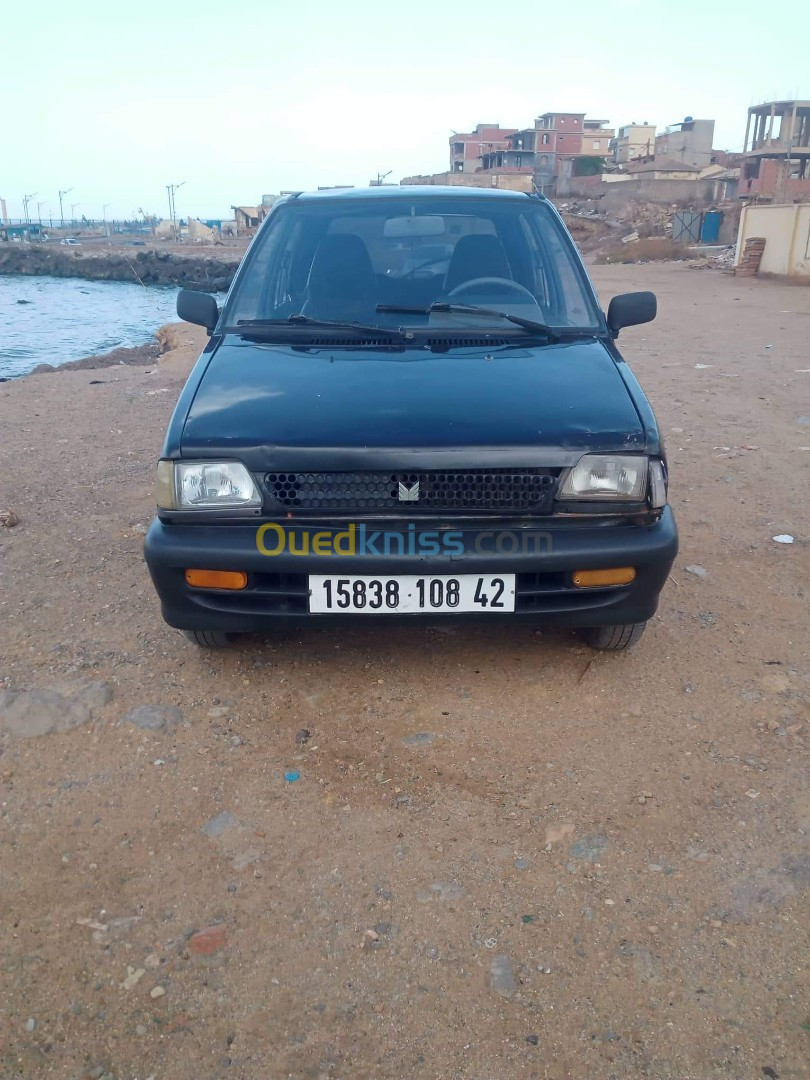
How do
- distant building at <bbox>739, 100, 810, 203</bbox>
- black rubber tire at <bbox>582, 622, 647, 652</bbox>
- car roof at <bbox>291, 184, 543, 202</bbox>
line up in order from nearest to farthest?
black rubber tire at <bbox>582, 622, 647, 652</bbox>, car roof at <bbox>291, 184, 543, 202</bbox>, distant building at <bbox>739, 100, 810, 203</bbox>

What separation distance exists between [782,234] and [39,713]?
21.9 meters

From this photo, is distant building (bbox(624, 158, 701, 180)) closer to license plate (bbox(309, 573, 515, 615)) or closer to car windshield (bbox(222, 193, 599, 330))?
car windshield (bbox(222, 193, 599, 330))

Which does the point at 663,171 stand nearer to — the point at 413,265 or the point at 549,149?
the point at 549,149

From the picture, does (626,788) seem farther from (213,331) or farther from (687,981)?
(213,331)

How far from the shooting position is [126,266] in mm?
69938

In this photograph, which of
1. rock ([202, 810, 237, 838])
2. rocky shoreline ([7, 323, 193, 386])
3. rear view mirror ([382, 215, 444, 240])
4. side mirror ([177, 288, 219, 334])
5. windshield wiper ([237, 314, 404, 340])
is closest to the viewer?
rock ([202, 810, 237, 838])

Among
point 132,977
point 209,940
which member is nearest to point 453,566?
point 209,940

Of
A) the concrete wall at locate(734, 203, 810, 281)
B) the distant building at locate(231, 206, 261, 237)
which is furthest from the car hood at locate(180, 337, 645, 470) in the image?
the distant building at locate(231, 206, 261, 237)

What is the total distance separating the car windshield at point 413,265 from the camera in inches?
145

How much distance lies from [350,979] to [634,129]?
309 feet

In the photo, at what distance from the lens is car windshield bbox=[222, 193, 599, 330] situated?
3672 millimetres

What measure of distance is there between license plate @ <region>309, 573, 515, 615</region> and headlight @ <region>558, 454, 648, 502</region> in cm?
35

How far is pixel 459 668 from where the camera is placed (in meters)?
3.20

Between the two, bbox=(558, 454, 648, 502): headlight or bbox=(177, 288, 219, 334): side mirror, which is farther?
bbox=(177, 288, 219, 334): side mirror
